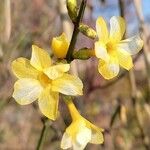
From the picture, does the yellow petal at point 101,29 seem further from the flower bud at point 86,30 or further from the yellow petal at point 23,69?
the yellow petal at point 23,69

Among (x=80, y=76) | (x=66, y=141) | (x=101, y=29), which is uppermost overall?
(x=101, y=29)

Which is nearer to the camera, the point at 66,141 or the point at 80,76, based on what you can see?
the point at 66,141

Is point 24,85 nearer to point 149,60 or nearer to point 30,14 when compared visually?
point 149,60

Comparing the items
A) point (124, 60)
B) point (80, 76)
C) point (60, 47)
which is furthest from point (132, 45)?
point (80, 76)

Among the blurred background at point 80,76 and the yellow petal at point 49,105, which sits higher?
the yellow petal at point 49,105

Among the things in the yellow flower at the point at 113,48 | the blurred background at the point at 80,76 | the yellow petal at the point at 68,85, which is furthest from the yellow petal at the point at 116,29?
the blurred background at the point at 80,76

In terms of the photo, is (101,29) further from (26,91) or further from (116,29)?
(26,91)

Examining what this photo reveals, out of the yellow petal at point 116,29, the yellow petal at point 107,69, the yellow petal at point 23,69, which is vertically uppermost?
the yellow petal at point 116,29
